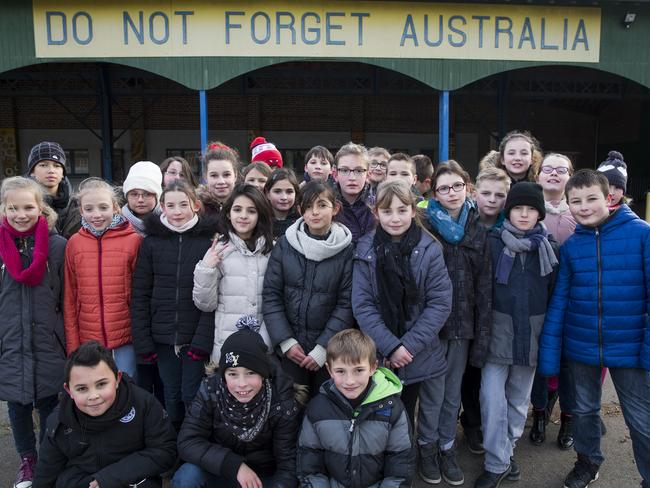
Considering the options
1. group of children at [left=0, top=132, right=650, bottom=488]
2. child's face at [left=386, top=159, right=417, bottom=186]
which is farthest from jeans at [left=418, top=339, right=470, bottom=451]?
child's face at [left=386, top=159, right=417, bottom=186]

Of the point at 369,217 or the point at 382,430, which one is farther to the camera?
the point at 369,217

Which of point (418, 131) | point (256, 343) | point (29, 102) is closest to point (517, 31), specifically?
point (418, 131)

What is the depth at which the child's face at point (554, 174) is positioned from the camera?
3.41m

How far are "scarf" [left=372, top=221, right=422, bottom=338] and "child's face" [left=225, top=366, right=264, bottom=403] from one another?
31.8 inches

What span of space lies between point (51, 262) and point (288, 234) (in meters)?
1.48

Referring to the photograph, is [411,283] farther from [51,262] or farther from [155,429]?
[51,262]

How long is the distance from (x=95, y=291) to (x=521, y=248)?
8.43ft

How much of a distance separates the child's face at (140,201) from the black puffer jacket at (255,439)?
1488 mm

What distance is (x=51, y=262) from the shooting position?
3025mm

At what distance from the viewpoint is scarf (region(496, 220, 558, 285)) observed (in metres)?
2.86

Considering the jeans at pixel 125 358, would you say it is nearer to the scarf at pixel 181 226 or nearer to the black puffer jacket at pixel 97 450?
the black puffer jacket at pixel 97 450

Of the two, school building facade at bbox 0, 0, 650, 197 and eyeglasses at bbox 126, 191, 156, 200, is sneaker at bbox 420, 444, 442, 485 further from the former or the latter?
school building facade at bbox 0, 0, 650, 197

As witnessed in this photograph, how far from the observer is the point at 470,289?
2949 millimetres

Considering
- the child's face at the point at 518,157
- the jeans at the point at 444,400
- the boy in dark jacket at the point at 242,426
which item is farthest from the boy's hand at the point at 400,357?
the child's face at the point at 518,157
